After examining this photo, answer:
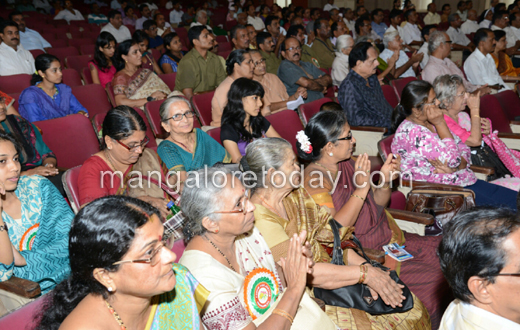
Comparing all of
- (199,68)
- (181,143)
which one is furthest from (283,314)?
(199,68)

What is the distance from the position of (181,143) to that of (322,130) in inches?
36.3

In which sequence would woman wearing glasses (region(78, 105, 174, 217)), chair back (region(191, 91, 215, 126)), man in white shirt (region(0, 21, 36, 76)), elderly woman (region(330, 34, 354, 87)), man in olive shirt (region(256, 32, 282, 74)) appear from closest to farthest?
woman wearing glasses (region(78, 105, 174, 217)) < chair back (region(191, 91, 215, 126)) < man in white shirt (region(0, 21, 36, 76)) < elderly woman (region(330, 34, 354, 87)) < man in olive shirt (region(256, 32, 282, 74))

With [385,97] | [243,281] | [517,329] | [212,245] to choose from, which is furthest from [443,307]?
[385,97]

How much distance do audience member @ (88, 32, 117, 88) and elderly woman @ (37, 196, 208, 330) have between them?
3.71 m

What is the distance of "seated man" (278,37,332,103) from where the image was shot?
4293 millimetres

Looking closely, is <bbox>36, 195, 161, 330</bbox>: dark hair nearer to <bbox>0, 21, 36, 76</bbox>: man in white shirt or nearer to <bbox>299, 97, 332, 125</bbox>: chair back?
<bbox>299, 97, 332, 125</bbox>: chair back

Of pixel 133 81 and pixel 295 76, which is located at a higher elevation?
pixel 133 81

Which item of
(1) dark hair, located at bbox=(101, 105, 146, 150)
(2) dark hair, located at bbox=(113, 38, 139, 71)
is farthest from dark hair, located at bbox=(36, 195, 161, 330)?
(2) dark hair, located at bbox=(113, 38, 139, 71)

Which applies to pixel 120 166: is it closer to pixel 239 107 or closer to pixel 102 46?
pixel 239 107

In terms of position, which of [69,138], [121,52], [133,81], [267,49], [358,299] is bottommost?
[358,299]

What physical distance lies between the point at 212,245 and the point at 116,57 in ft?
10.8

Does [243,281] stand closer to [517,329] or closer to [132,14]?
[517,329]

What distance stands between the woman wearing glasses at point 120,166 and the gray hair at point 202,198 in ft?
2.23

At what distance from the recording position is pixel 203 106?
3559 mm
